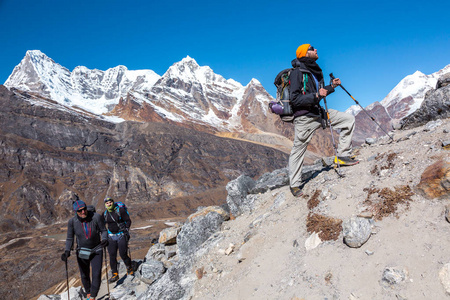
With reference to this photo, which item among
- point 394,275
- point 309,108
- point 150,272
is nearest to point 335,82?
point 309,108

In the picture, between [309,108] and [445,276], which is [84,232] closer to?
[309,108]

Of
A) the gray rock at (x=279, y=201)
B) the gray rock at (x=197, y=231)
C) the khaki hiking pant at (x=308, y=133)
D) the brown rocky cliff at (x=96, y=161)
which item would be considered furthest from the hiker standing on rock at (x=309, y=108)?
the brown rocky cliff at (x=96, y=161)

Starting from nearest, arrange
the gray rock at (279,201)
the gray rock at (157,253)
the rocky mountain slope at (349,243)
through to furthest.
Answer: the rocky mountain slope at (349,243) < the gray rock at (279,201) < the gray rock at (157,253)

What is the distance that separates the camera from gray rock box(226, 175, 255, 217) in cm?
759

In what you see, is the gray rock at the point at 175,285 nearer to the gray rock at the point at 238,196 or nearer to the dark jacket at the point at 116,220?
the dark jacket at the point at 116,220

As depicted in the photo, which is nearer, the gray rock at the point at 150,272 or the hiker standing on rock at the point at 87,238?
the hiker standing on rock at the point at 87,238

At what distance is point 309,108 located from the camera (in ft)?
15.0

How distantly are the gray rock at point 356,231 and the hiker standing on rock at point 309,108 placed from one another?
1729 millimetres

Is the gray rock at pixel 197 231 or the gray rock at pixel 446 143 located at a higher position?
the gray rock at pixel 446 143

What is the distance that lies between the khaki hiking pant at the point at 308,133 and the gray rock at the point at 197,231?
2875mm

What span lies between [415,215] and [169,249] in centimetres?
694

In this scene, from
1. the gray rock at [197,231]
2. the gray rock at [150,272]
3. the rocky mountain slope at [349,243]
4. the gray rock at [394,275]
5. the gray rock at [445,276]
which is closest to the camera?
the gray rock at [445,276]

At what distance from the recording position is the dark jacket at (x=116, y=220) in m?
6.99

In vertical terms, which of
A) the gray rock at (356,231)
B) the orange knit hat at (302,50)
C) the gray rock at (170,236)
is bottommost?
the gray rock at (170,236)
